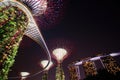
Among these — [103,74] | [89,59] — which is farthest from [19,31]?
[89,59]

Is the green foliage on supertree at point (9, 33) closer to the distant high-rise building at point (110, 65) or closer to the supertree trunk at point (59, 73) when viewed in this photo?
the supertree trunk at point (59, 73)

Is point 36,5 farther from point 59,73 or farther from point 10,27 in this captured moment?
point 59,73

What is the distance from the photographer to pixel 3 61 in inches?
345

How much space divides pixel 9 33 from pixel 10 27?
44cm

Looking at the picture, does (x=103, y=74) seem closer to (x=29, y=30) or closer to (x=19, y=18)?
(x=29, y=30)

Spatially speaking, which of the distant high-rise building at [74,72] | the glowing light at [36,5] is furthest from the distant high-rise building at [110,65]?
the glowing light at [36,5]

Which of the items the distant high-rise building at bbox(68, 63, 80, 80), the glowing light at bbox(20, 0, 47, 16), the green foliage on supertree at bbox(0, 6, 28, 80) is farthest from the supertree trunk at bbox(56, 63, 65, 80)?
the green foliage on supertree at bbox(0, 6, 28, 80)

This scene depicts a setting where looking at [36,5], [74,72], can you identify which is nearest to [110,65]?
[74,72]

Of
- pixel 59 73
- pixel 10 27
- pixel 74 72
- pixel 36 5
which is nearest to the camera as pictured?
pixel 10 27

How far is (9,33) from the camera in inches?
383

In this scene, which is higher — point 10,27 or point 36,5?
point 36,5

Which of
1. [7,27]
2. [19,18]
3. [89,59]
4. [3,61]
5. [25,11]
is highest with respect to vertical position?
[89,59]

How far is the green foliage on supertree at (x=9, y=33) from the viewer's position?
29.0 ft

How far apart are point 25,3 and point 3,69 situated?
5.15 metres
